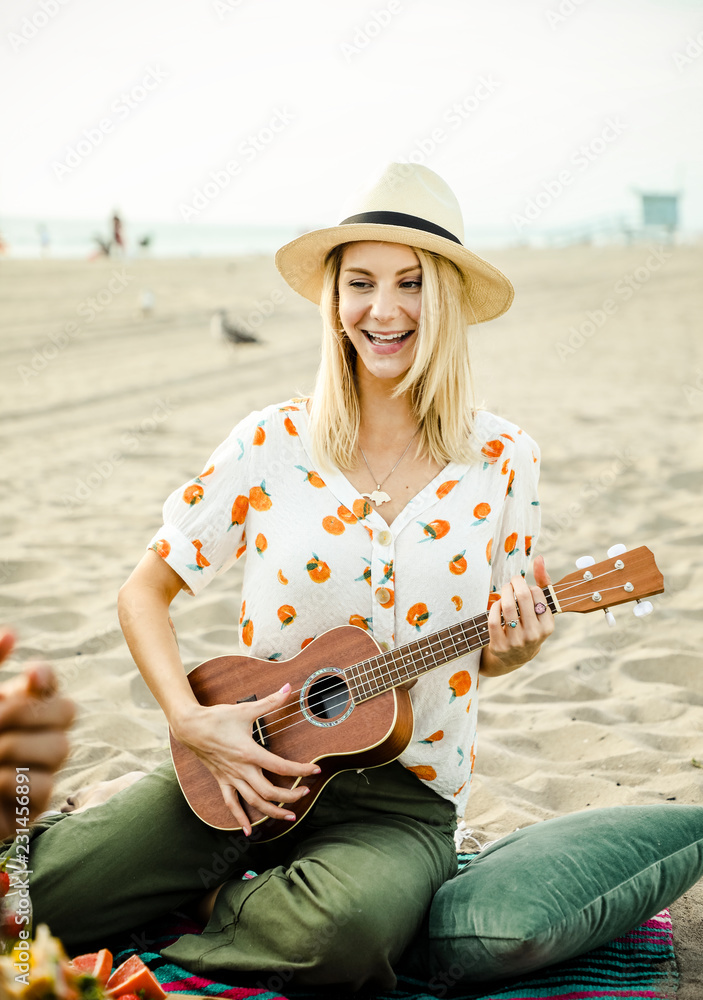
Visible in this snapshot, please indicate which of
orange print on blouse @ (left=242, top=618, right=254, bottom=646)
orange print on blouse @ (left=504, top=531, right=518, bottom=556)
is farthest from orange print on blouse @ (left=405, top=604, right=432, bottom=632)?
orange print on blouse @ (left=242, top=618, right=254, bottom=646)

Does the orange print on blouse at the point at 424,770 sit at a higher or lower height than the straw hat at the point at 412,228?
A: lower

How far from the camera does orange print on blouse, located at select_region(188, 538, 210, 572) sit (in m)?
2.40

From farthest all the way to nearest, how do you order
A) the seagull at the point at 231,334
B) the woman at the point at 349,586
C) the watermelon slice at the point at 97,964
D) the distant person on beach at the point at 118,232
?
the distant person on beach at the point at 118,232 → the seagull at the point at 231,334 → the woman at the point at 349,586 → the watermelon slice at the point at 97,964

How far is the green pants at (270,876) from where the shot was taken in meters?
1.98

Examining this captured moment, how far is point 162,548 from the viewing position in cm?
239

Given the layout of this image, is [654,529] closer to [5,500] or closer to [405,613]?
[405,613]

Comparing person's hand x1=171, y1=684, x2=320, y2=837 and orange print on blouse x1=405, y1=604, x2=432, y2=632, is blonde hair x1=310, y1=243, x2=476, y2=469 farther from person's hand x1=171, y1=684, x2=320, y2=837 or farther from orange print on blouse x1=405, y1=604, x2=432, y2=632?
person's hand x1=171, y1=684, x2=320, y2=837

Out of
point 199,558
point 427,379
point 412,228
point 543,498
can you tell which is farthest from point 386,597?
point 543,498

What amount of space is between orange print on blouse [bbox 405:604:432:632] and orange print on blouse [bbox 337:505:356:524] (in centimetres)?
29

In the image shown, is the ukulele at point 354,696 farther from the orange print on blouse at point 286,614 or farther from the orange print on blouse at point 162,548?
the orange print on blouse at point 162,548

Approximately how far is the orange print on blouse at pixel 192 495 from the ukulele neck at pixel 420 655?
0.66 m

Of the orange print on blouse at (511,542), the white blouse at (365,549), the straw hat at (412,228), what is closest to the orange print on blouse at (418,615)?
the white blouse at (365,549)

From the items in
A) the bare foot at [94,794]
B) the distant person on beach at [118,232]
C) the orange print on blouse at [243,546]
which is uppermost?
the distant person on beach at [118,232]

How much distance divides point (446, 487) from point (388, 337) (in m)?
0.45
